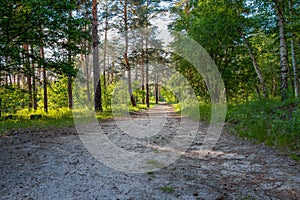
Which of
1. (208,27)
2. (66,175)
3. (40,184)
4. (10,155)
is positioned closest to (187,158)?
(66,175)

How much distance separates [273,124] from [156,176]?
3.63 m

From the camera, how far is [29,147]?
5469mm

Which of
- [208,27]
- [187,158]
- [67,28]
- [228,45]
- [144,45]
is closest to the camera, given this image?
[187,158]

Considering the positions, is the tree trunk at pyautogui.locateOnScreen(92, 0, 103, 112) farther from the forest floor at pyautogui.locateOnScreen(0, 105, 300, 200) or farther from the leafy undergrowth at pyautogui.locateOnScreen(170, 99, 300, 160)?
the forest floor at pyautogui.locateOnScreen(0, 105, 300, 200)

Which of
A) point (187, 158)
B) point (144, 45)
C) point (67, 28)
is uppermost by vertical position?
point (144, 45)

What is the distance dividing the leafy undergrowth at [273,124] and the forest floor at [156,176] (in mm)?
332

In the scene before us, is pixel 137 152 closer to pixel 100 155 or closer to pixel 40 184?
pixel 100 155

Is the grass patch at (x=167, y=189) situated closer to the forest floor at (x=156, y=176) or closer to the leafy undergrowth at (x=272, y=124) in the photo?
the forest floor at (x=156, y=176)

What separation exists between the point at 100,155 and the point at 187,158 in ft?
5.68

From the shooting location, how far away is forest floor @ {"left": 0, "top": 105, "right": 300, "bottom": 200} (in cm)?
284

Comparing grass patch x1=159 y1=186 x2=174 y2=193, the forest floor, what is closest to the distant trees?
the forest floor

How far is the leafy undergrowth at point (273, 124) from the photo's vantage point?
4.96m

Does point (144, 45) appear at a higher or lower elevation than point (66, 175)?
higher

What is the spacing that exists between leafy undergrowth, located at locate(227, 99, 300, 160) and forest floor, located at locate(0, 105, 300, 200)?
332mm
